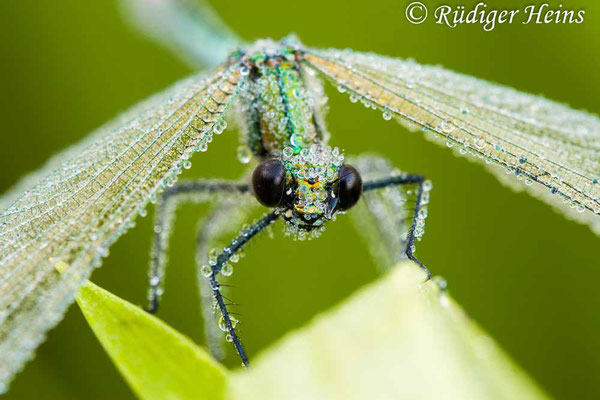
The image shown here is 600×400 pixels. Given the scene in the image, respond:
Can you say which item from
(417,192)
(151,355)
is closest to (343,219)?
(417,192)

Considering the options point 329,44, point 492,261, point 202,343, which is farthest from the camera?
point 329,44

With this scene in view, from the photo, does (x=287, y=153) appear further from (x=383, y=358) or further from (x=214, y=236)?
(x=383, y=358)

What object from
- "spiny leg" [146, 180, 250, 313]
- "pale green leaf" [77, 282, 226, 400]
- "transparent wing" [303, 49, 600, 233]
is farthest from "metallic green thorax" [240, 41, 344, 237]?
"pale green leaf" [77, 282, 226, 400]

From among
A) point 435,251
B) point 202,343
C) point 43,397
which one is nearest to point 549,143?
point 435,251

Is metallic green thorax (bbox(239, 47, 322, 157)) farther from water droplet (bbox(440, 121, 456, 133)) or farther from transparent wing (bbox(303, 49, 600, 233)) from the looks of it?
water droplet (bbox(440, 121, 456, 133))

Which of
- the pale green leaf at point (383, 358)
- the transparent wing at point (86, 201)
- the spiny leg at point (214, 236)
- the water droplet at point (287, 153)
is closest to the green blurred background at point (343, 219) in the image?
the spiny leg at point (214, 236)

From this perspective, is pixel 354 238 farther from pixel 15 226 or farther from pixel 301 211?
pixel 15 226
